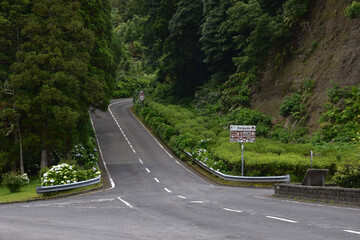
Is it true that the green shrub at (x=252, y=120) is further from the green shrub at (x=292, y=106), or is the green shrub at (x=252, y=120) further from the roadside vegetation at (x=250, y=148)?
the green shrub at (x=292, y=106)

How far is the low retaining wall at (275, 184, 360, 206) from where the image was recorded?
14930 millimetres

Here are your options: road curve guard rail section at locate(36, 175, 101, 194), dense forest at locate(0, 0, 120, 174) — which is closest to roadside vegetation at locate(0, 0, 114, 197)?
dense forest at locate(0, 0, 120, 174)

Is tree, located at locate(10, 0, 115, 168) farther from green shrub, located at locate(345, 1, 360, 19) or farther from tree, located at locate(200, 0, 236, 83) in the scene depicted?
tree, located at locate(200, 0, 236, 83)

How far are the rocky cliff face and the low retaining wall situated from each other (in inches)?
640

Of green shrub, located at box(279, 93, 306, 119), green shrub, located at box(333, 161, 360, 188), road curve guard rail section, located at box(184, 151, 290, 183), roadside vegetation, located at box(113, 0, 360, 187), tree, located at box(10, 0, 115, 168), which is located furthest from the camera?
green shrub, located at box(279, 93, 306, 119)

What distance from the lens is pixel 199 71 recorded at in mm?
63156

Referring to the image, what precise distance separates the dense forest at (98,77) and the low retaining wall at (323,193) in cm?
469

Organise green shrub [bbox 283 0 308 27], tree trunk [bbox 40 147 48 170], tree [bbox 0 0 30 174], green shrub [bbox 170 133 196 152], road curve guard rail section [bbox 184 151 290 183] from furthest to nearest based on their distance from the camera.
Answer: green shrub [bbox 283 0 308 27], green shrub [bbox 170 133 196 152], tree trunk [bbox 40 147 48 170], tree [bbox 0 0 30 174], road curve guard rail section [bbox 184 151 290 183]

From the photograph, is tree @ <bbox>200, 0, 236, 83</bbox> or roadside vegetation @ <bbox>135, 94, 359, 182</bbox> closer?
roadside vegetation @ <bbox>135, 94, 359, 182</bbox>

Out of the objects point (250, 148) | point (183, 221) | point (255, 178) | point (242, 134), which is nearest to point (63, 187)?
point (255, 178)

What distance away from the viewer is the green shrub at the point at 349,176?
16797mm

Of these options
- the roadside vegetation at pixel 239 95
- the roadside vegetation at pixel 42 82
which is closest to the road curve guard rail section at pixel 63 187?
the roadside vegetation at pixel 42 82

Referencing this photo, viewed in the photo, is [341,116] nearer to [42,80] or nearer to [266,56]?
[266,56]

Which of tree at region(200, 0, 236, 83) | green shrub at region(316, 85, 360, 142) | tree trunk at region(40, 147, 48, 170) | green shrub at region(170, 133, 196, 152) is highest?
tree at region(200, 0, 236, 83)
